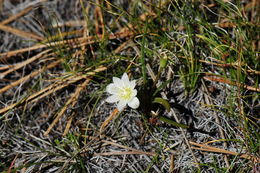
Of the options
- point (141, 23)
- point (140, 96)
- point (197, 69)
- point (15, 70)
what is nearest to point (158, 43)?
point (141, 23)

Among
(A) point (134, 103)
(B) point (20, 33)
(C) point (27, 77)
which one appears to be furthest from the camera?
(B) point (20, 33)

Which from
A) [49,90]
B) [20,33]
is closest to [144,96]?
[49,90]

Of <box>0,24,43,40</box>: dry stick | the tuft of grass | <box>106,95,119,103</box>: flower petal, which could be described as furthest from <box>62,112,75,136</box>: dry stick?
<box>0,24,43,40</box>: dry stick

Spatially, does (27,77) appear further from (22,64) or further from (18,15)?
(18,15)

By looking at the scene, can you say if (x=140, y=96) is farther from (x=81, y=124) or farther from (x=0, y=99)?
(x=0, y=99)

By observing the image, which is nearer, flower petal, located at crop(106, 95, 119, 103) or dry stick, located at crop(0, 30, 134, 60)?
flower petal, located at crop(106, 95, 119, 103)

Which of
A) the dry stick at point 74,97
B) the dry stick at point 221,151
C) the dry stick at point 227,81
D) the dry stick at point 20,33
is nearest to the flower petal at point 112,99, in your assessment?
the dry stick at point 74,97

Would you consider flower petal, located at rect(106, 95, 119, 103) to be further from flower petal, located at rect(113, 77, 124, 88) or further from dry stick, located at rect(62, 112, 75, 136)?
dry stick, located at rect(62, 112, 75, 136)

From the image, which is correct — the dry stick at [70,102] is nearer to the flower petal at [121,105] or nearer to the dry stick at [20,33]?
the flower petal at [121,105]
